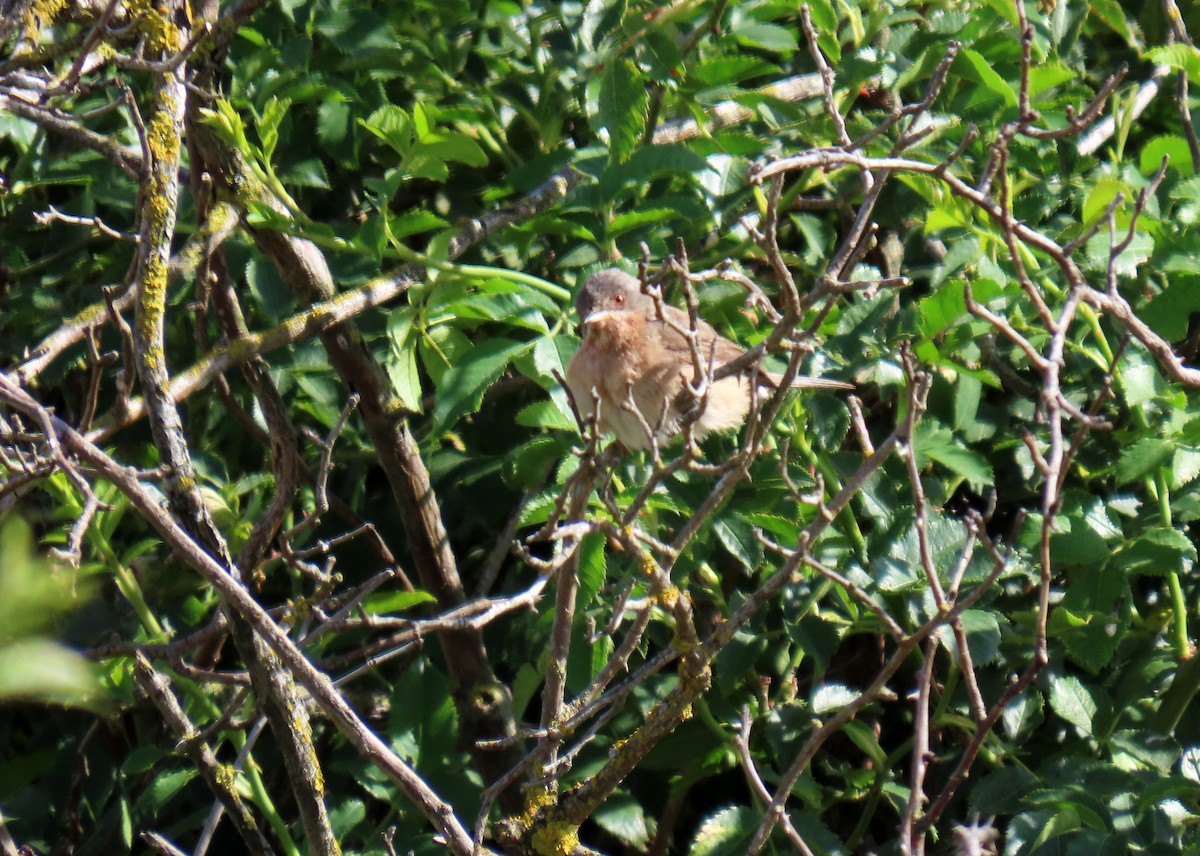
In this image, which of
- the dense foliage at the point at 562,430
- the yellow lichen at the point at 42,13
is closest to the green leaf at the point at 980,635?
the dense foliage at the point at 562,430

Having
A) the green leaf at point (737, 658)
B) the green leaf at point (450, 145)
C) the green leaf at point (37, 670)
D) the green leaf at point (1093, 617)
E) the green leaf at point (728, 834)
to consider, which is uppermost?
the green leaf at point (37, 670)

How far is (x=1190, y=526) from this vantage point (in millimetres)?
3752

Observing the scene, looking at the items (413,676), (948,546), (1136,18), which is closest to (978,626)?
(948,546)

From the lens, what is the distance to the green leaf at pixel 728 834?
284 centimetres

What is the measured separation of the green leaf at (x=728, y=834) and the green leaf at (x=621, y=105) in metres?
1.58

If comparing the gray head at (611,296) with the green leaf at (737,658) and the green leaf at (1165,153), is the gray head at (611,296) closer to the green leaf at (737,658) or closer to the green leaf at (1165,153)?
the green leaf at (737,658)

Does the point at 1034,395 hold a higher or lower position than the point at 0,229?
lower

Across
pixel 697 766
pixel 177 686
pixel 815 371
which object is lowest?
pixel 697 766

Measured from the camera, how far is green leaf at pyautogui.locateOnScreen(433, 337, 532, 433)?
3.02m

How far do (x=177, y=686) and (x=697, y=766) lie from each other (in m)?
1.34

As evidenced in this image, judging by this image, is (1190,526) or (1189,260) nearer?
(1189,260)

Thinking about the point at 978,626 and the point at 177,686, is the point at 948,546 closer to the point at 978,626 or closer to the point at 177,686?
the point at 978,626

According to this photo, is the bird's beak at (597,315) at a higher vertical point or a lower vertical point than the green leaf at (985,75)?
lower

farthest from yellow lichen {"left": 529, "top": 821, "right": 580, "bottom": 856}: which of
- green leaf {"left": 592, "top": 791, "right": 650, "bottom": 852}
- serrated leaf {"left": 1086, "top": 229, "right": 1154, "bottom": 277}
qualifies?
serrated leaf {"left": 1086, "top": 229, "right": 1154, "bottom": 277}
